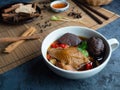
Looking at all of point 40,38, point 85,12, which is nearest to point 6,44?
point 40,38

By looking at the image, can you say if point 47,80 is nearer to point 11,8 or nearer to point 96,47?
point 96,47

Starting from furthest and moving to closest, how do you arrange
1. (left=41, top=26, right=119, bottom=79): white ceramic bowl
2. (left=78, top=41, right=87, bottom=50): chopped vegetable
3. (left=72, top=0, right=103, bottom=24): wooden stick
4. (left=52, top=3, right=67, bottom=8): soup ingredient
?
1. (left=52, top=3, right=67, bottom=8): soup ingredient
2. (left=72, top=0, right=103, bottom=24): wooden stick
3. (left=78, top=41, right=87, bottom=50): chopped vegetable
4. (left=41, top=26, right=119, bottom=79): white ceramic bowl

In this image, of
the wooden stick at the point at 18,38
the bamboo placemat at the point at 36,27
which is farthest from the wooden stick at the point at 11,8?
the wooden stick at the point at 18,38

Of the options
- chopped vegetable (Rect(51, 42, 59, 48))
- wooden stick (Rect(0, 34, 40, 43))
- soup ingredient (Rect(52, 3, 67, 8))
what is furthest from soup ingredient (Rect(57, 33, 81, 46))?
soup ingredient (Rect(52, 3, 67, 8))

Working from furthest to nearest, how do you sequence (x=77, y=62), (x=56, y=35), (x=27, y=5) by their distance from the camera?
(x=27, y=5) < (x=56, y=35) < (x=77, y=62)

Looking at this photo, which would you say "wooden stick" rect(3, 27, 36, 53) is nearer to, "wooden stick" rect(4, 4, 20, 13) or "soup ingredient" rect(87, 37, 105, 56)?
"wooden stick" rect(4, 4, 20, 13)

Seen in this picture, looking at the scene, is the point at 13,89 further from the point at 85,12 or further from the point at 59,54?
the point at 85,12

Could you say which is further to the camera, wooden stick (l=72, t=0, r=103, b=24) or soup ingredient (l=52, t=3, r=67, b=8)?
soup ingredient (l=52, t=3, r=67, b=8)
